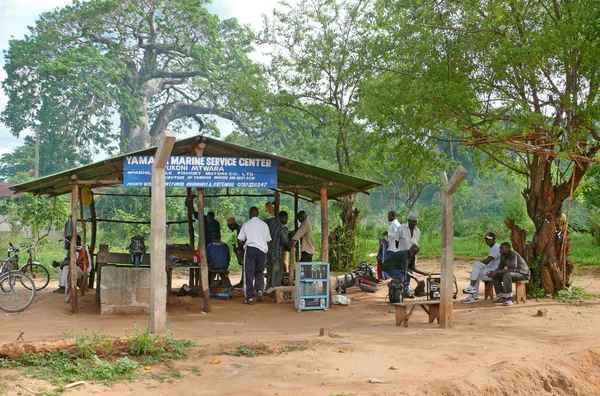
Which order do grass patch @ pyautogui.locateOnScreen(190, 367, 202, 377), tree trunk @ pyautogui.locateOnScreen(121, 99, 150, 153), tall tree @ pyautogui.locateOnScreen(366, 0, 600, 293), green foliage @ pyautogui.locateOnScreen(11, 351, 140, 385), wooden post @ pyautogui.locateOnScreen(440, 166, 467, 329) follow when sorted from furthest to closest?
tree trunk @ pyautogui.locateOnScreen(121, 99, 150, 153) < tall tree @ pyautogui.locateOnScreen(366, 0, 600, 293) < wooden post @ pyautogui.locateOnScreen(440, 166, 467, 329) < grass patch @ pyautogui.locateOnScreen(190, 367, 202, 377) < green foliage @ pyautogui.locateOnScreen(11, 351, 140, 385)

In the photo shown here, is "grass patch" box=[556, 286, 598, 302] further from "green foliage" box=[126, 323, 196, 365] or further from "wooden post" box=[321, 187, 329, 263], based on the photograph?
"green foliage" box=[126, 323, 196, 365]

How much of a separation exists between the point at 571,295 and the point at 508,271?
1.80m

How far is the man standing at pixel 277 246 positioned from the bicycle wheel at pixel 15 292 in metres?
4.20

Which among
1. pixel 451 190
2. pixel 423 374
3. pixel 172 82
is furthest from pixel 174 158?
pixel 172 82

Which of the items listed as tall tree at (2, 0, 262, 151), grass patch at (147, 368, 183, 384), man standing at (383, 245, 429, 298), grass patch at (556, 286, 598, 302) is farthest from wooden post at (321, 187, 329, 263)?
tall tree at (2, 0, 262, 151)

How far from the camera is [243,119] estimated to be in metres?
35.7

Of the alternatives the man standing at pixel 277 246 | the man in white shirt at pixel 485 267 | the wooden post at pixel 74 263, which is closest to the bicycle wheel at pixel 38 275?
the wooden post at pixel 74 263

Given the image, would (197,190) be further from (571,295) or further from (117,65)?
(117,65)

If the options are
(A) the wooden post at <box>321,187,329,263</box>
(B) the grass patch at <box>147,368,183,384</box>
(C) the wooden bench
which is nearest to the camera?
(B) the grass patch at <box>147,368,183,384</box>

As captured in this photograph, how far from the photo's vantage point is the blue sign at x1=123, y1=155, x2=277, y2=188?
33.6 feet

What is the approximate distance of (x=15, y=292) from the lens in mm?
10641

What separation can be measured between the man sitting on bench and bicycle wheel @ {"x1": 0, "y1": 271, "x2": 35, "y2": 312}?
25.9ft

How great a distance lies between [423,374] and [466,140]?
19.0 ft

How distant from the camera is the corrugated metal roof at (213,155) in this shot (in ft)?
34.1
